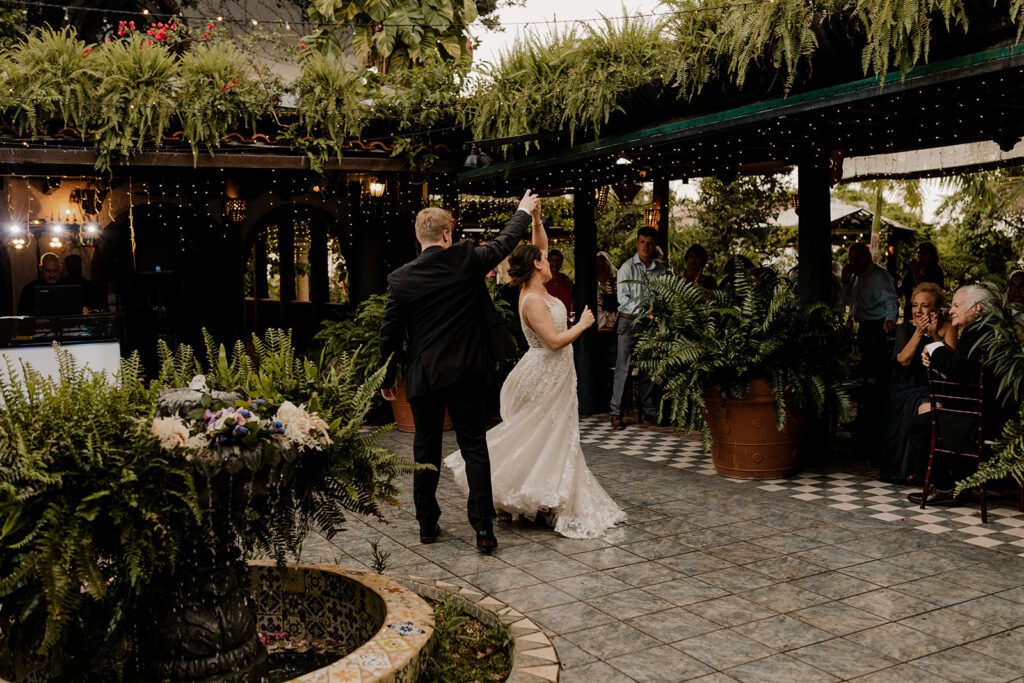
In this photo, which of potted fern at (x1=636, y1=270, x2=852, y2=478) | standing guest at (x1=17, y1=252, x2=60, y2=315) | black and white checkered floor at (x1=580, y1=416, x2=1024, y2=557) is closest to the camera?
black and white checkered floor at (x1=580, y1=416, x2=1024, y2=557)

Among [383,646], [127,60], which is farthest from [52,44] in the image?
[383,646]

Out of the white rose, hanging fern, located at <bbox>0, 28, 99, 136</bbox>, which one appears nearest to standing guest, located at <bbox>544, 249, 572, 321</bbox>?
hanging fern, located at <bbox>0, 28, 99, 136</bbox>

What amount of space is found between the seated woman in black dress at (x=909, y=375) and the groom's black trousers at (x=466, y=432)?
11.5ft

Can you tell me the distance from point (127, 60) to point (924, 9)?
758 cm

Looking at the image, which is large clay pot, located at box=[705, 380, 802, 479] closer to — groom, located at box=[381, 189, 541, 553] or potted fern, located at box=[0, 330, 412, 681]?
groom, located at box=[381, 189, 541, 553]

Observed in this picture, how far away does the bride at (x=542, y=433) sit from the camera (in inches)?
243

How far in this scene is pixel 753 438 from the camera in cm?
759

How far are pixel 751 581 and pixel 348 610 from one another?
7.48ft

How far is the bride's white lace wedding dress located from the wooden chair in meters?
2.32

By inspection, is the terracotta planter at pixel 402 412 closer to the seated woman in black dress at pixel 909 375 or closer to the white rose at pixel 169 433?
the seated woman in black dress at pixel 909 375

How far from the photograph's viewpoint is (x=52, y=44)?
30.2 feet

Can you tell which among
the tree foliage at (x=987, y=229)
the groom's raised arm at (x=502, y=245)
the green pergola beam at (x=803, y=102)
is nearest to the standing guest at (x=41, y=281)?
the green pergola beam at (x=803, y=102)

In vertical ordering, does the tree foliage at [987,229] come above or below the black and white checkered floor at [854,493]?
above

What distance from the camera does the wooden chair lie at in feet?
20.5
